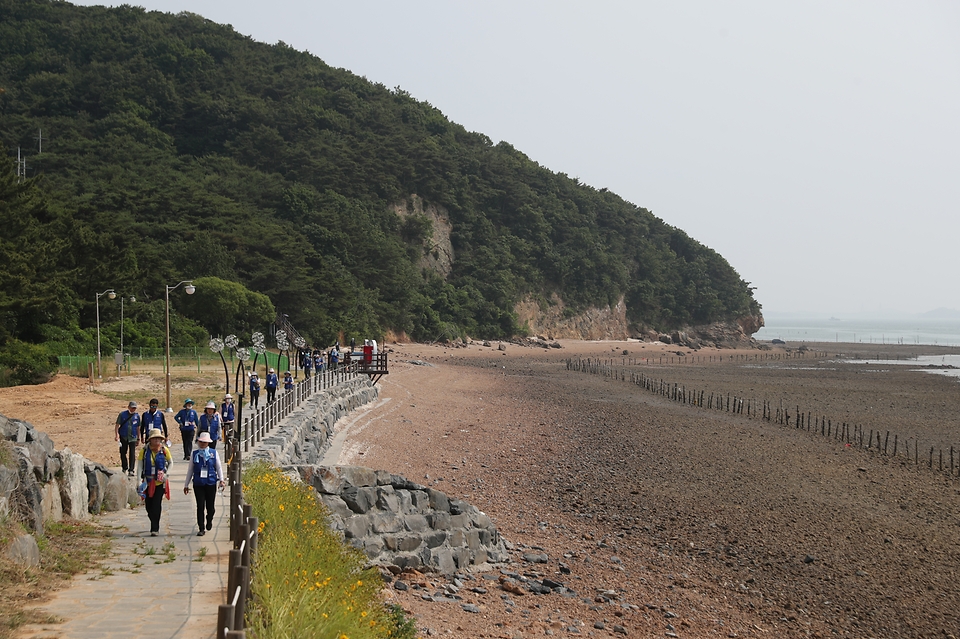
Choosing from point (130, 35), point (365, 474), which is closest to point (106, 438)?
point (365, 474)

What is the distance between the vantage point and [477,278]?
97.4 meters

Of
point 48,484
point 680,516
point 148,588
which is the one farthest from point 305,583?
point 680,516

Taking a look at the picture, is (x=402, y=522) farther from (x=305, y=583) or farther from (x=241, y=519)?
(x=305, y=583)

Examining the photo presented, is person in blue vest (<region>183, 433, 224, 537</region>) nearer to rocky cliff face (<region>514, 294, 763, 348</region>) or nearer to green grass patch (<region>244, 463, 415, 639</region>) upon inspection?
green grass patch (<region>244, 463, 415, 639</region>)

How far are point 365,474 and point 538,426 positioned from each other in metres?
18.2

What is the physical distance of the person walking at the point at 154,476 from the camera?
1005 centimetres

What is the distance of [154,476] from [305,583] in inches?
150

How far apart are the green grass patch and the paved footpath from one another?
0.56 m

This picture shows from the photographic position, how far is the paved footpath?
6.74m

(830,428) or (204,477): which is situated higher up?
(204,477)

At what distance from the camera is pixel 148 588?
795 centimetres

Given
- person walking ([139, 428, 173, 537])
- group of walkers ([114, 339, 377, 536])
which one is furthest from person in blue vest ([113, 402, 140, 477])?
person walking ([139, 428, 173, 537])

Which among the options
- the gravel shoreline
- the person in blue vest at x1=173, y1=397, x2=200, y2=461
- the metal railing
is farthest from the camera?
the person in blue vest at x1=173, y1=397, x2=200, y2=461

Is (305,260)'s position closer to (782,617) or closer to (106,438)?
(106,438)
